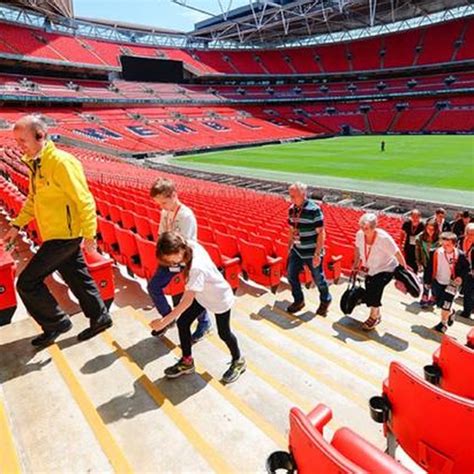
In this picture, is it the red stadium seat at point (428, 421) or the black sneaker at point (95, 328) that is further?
the black sneaker at point (95, 328)

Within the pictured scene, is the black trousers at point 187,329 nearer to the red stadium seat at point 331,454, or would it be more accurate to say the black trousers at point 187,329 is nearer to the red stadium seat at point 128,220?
the red stadium seat at point 331,454

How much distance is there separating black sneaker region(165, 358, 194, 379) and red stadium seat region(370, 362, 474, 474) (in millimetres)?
1431

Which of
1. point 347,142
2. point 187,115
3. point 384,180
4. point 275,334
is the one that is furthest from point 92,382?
point 187,115

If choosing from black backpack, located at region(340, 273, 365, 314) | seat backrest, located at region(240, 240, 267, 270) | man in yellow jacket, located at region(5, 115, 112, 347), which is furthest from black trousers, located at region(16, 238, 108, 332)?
black backpack, located at region(340, 273, 365, 314)

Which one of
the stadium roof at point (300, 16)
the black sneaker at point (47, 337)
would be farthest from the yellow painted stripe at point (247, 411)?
the stadium roof at point (300, 16)

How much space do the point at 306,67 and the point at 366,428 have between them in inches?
2521

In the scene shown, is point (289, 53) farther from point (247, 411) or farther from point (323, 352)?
point (247, 411)

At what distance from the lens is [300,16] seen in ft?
152

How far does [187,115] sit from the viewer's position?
46500 mm

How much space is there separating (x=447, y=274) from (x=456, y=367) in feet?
8.52

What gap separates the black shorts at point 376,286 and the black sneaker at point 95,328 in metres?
2.92

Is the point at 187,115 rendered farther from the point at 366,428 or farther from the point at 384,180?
the point at 366,428

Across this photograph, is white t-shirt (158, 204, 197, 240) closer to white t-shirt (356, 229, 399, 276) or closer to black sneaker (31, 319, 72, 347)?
black sneaker (31, 319, 72, 347)

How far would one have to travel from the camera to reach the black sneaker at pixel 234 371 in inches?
117
